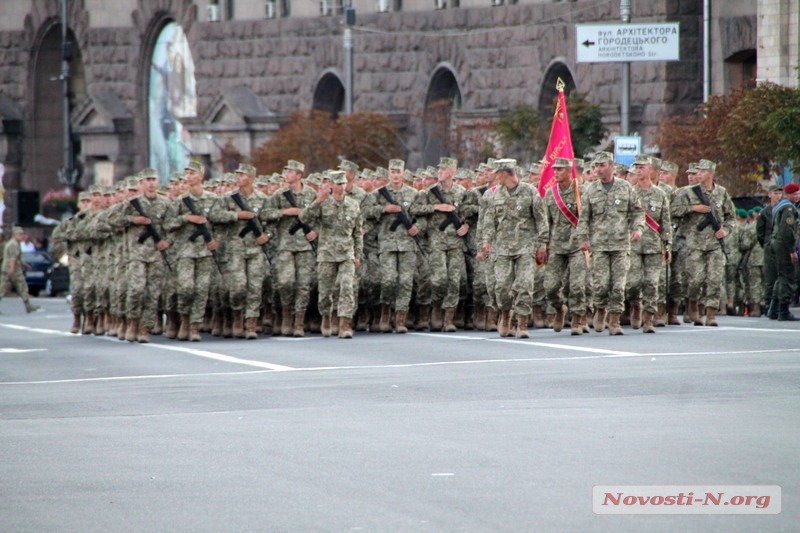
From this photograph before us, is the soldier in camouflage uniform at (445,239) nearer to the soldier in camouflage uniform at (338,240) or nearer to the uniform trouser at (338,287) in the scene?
the soldier in camouflage uniform at (338,240)

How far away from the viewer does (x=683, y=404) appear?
43.3 ft

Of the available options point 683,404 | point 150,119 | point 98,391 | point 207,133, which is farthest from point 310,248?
point 150,119

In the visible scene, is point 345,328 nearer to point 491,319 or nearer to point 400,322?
point 400,322

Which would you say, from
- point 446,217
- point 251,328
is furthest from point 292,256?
point 446,217

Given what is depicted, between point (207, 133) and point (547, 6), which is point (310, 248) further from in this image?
point (207, 133)

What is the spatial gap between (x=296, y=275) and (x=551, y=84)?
803 inches

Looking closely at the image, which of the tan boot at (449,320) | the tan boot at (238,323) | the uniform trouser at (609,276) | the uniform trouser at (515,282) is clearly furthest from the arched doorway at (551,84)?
the uniform trouser at (515,282)

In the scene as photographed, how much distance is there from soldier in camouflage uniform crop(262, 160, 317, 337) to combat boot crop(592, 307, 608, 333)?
3.80 m

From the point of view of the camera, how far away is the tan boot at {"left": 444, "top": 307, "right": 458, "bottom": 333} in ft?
74.5

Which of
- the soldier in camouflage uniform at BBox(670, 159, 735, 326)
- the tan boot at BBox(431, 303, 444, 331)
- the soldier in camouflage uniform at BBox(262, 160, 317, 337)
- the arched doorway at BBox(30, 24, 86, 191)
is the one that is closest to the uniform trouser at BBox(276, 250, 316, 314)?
the soldier in camouflage uniform at BBox(262, 160, 317, 337)

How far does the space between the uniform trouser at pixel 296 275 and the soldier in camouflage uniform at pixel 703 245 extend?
464 cm

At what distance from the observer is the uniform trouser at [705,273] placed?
73.0 feet

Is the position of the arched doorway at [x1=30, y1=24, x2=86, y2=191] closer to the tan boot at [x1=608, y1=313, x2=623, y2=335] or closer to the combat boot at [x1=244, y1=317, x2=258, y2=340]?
the combat boot at [x1=244, y1=317, x2=258, y2=340]

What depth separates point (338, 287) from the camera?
21.8 m
